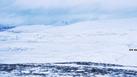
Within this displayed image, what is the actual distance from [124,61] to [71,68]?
12.4 m

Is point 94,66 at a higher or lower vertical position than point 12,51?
lower

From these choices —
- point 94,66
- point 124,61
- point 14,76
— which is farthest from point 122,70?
point 14,76

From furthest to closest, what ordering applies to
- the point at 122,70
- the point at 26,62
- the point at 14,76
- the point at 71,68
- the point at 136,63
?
the point at 26,62, the point at 136,63, the point at 71,68, the point at 122,70, the point at 14,76

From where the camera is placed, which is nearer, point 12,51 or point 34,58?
point 34,58

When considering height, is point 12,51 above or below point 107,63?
above

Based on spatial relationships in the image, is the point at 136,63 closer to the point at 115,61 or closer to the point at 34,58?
the point at 115,61

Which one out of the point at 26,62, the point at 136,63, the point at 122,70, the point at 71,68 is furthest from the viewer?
the point at 26,62

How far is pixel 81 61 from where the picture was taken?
66.3m

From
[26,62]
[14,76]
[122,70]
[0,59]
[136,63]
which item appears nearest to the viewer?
[14,76]

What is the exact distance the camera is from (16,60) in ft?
228

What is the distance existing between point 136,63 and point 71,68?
40.5ft

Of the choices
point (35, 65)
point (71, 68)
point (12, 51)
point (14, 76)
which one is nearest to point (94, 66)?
point (71, 68)

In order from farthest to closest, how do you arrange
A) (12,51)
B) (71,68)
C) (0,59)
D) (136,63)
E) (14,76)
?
(12,51)
(0,59)
(136,63)
(71,68)
(14,76)

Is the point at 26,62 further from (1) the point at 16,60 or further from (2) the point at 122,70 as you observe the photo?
(2) the point at 122,70
